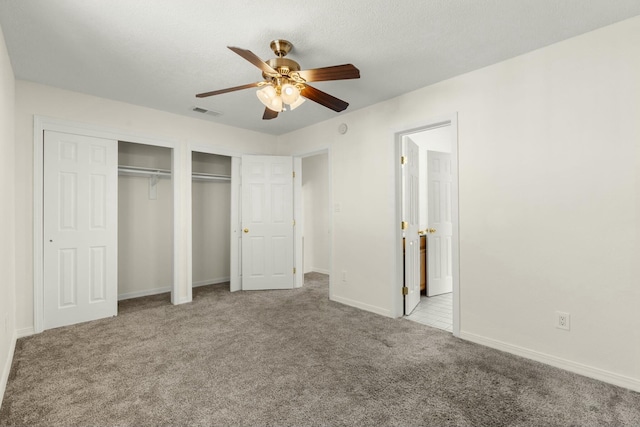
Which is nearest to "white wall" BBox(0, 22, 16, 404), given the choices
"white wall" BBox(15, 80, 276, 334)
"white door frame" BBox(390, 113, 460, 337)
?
"white wall" BBox(15, 80, 276, 334)

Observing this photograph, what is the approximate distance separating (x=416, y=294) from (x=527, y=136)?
2.26 m

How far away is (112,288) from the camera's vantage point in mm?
3701

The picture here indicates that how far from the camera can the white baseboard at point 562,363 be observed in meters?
2.15

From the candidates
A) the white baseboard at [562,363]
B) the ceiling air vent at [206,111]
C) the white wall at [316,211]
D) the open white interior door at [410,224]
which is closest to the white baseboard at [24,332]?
Result: the ceiling air vent at [206,111]

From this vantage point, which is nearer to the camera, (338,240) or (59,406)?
(59,406)

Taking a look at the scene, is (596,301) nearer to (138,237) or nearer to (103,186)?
(103,186)

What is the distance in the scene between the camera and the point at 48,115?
328 cm

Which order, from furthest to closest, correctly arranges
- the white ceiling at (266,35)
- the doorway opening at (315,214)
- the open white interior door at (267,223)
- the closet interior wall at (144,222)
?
the doorway opening at (315,214) < the open white interior door at (267,223) < the closet interior wall at (144,222) < the white ceiling at (266,35)

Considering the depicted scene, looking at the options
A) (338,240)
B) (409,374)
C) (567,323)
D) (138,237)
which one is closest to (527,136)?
(567,323)

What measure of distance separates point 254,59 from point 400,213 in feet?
7.72

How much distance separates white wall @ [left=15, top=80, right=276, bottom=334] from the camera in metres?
3.13

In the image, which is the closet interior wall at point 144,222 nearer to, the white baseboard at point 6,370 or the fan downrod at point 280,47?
the white baseboard at point 6,370

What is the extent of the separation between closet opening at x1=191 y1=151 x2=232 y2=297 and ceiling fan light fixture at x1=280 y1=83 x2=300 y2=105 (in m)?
3.00

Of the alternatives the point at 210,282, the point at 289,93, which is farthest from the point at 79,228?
the point at 289,93
